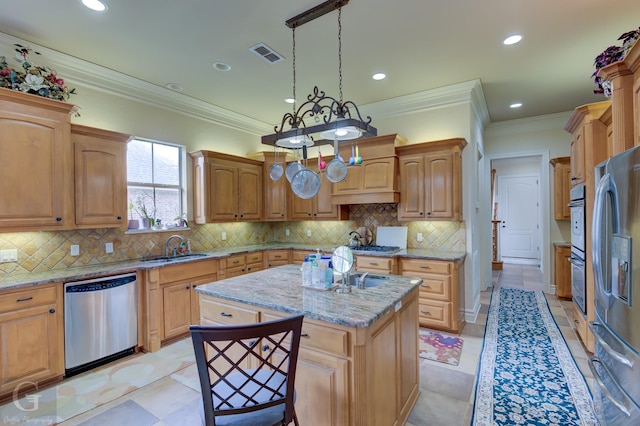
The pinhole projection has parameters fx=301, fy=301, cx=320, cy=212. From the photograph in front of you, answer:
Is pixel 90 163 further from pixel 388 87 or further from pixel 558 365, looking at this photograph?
pixel 558 365

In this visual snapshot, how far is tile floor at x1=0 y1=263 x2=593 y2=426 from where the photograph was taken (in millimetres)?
2168

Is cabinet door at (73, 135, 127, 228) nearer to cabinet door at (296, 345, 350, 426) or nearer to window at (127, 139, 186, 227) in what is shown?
window at (127, 139, 186, 227)

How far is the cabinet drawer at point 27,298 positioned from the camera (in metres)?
2.40

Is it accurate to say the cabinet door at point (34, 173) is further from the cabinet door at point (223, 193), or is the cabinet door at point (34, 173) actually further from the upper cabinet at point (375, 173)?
the upper cabinet at point (375, 173)

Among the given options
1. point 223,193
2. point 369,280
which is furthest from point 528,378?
point 223,193

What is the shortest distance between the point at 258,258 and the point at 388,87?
10.2 ft

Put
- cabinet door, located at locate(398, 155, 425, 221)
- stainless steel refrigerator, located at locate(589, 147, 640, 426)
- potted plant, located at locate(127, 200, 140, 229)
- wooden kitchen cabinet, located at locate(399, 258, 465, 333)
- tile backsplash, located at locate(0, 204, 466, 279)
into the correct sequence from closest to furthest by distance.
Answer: stainless steel refrigerator, located at locate(589, 147, 640, 426) < tile backsplash, located at locate(0, 204, 466, 279) < wooden kitchen cabinet, located at locate(399, 258, 465, 333) < potted plant, located at locate(127, 200, 140, 229) < cabinet door, located at locate(398, 155, 425, 221)

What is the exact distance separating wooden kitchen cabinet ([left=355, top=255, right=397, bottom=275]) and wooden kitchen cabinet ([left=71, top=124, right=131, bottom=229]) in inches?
113

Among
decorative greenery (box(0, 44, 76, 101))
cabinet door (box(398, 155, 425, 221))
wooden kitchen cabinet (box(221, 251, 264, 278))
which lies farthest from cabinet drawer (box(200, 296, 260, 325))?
cabinet door (box(398, 155, 425, 221))

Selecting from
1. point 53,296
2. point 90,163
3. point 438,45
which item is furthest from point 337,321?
point 90,163

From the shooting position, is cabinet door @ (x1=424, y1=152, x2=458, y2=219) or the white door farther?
the white door

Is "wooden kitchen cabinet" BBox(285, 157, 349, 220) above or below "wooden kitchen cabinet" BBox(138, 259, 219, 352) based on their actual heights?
above

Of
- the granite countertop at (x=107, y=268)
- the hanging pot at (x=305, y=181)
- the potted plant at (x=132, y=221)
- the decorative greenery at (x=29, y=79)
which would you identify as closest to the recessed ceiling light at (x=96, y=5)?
the decorative greenery at (x=29, y=79)

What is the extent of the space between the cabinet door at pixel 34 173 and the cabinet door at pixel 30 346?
2.48 ft
